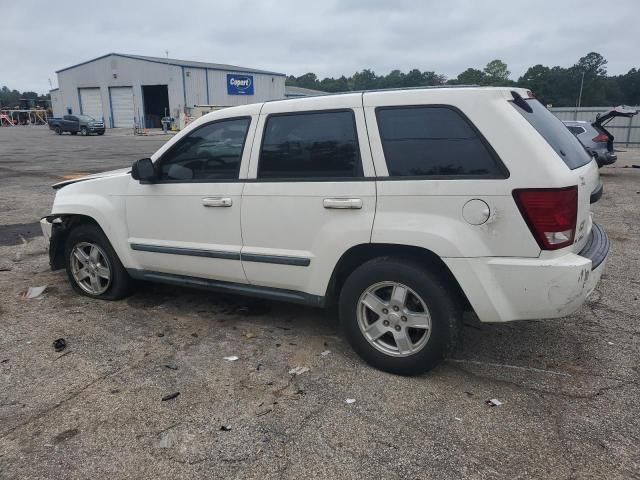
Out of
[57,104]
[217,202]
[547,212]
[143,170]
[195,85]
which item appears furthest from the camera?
[57,104]

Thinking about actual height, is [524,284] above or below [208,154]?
below

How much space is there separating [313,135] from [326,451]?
6.84ft

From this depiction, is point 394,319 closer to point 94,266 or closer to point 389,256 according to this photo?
point 389,256

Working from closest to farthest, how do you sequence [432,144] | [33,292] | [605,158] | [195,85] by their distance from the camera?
1. [432,144]
2. [33,292]
3. [605,158]
4. [195,85]

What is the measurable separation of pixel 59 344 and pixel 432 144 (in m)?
3.21

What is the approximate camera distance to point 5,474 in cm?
256

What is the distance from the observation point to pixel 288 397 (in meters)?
3.22

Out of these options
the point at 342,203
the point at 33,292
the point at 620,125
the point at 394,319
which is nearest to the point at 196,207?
the point at 342,203

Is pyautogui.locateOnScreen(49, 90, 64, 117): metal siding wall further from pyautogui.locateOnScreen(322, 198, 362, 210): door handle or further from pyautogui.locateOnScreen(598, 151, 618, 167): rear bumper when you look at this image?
pyautogui.locateOnScreen(322, 198, 362, 210): door handle

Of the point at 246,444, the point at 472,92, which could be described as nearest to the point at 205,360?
the point at 246,444

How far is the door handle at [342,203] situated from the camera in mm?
3328

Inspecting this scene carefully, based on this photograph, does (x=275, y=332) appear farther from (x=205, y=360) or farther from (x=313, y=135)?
(x=313, y=135)

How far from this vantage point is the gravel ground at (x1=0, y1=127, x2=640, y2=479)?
2629 mm

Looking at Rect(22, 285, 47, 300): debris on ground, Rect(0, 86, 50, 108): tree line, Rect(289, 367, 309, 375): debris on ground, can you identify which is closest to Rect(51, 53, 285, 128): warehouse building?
Rect(0, 86, 50, 108): tree line
